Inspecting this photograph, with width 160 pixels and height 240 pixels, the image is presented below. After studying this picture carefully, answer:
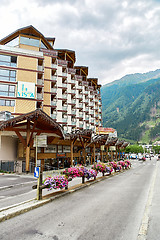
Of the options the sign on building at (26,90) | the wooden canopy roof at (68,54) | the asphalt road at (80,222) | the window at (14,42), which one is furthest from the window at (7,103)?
the asphalt road at (80,222)

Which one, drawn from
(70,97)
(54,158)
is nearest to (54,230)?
(54,158)

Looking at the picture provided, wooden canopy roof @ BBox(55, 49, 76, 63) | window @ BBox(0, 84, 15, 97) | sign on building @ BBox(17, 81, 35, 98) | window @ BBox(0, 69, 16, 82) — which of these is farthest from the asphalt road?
wooden canopy roof @ BBox(55, 49, 76, 63)

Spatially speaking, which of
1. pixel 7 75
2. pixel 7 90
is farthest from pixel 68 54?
pixel 7 90

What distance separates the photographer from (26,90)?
34.6 m

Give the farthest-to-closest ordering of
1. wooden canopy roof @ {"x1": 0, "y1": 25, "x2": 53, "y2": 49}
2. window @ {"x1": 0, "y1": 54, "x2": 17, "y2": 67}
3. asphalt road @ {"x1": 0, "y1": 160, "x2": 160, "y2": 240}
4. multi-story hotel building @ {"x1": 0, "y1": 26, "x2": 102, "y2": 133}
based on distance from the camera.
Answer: wooden canopy roof @ {"x1": 0, "y1": 25, "x2": 53, "y2": 49}
window @ {"x1": 0, "y1": 54, "x2": 17, "y2": 67}
multi-story hotel building @ {"x1": 0, "y1": 26, "x2": 102, "y2": 133}
asphalt road @ {"x1": 0, "y1": 160, "x2": 160, "y2": 240}

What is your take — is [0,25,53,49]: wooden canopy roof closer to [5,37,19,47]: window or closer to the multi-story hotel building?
the multi-story hotel building

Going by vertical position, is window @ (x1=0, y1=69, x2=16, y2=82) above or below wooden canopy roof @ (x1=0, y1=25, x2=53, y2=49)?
below

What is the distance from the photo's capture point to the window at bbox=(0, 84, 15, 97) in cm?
3341

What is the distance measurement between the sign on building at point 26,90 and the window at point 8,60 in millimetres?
4186

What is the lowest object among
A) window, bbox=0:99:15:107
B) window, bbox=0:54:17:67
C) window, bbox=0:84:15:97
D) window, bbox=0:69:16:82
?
window, bbox=0:99:15:107

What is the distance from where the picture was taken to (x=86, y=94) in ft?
211

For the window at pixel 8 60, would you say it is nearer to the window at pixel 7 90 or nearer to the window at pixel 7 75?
the window at pixel 7 75

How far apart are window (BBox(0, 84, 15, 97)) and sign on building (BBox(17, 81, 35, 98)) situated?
3.72ft

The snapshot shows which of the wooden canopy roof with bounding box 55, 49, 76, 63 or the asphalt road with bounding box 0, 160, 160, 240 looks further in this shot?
the wooden canopy roof with bounding box 55, 49, 76, 63
